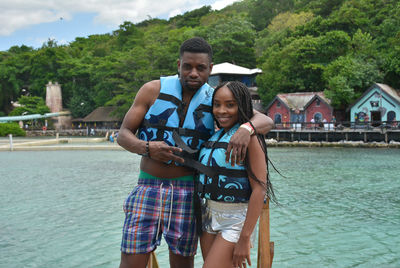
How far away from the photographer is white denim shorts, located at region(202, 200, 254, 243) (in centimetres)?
248

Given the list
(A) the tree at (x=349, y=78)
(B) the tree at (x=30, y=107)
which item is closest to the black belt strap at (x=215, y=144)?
(A) the tree at (x=349, y=78)

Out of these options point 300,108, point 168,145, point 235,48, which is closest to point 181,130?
point 168,145

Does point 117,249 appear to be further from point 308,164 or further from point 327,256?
point 308,164

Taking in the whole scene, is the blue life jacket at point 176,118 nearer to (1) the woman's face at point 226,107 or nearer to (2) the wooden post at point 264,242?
(1) the woman's face at point 226,107

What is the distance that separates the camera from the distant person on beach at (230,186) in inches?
95.7

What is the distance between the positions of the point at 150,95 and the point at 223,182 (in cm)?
85

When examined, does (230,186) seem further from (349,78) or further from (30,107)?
(30,107)

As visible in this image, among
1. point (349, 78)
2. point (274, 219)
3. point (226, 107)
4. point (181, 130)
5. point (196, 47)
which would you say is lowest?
point (274, 219)

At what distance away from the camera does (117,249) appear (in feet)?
21.1

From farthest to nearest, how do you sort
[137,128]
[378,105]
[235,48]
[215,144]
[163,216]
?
1. [235,48]
2. [378,105]
3. [137,128]
4. [163,216]
5. [215,144]

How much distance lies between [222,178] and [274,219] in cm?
636

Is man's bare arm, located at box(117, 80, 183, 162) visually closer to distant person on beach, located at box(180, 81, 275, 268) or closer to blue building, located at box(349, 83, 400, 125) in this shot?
distant person on beach, located at box(180, 81, 275, 268)

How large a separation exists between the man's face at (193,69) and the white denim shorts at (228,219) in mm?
847

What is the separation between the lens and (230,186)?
251cm
